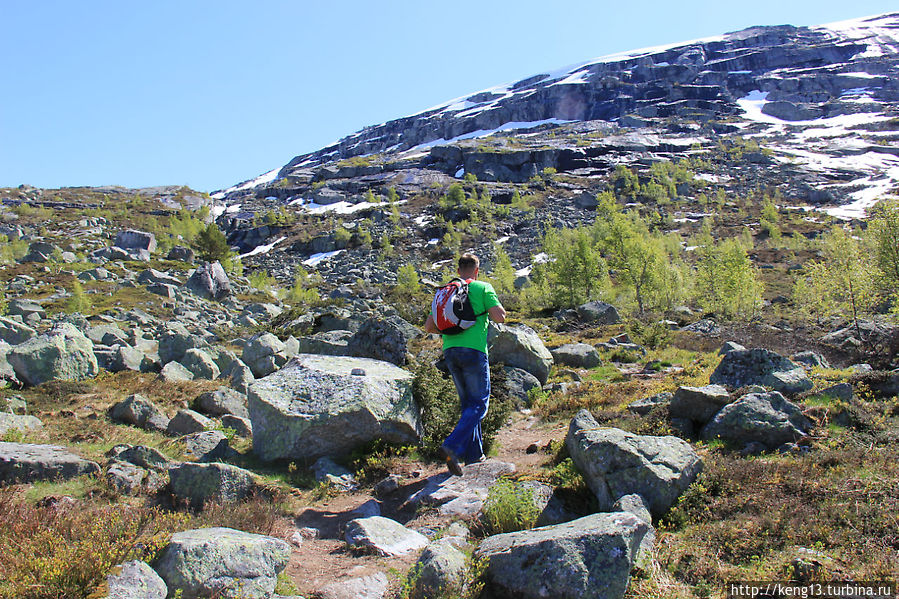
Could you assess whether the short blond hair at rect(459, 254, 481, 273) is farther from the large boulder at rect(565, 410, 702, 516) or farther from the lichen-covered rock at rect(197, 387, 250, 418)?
the lichen-covered rock at rect(197, 387, 250, 418)

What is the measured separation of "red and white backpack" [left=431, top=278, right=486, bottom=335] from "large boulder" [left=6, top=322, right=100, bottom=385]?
964 cm

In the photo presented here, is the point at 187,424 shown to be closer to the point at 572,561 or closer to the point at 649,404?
the point at 572,561

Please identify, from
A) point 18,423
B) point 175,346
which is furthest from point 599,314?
point 18,423

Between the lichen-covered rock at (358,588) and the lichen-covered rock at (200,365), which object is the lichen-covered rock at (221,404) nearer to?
the lichen-covered rock at (200,365)

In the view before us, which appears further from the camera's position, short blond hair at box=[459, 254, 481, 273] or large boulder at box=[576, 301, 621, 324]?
large boulder at box=[576, 301, 621, 324]

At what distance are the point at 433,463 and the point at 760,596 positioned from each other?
4.52 m

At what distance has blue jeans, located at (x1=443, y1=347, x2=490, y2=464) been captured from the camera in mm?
6348

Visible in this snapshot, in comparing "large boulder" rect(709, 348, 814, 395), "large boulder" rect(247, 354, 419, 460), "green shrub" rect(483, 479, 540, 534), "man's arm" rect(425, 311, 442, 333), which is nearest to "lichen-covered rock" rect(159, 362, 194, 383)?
"large boulder" rect(247, 354, 419, 460)

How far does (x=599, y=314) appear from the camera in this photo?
28.8 m

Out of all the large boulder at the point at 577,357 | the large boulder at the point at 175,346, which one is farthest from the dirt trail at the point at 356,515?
the large boulder at the point at 175,346

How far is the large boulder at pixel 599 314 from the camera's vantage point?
92.6ft

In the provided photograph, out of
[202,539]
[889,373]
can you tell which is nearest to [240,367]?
[202,539]

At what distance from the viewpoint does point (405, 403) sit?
7570 mm

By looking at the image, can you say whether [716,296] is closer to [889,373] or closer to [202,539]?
[889,373]
